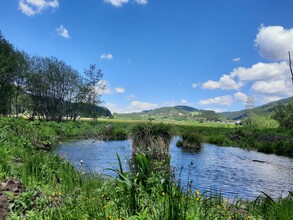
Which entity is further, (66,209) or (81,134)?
(81,134)

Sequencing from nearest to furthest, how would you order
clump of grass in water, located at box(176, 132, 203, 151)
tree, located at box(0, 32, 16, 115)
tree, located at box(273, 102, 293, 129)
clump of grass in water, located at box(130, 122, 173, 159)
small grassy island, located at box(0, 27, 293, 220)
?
small grassy island, located at box(0, 27, 293, 220) < clump of grass in water, located at box(130, 122, 173, 159) < clump of grass in water, located at box(176, 132, 203, 151) < tree, located at box(0, 32, 16, 115) < tree, located at box(273, 102, 293, 129)

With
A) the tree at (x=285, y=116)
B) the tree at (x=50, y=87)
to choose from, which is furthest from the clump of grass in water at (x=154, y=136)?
the tree at (x=285, y=116)

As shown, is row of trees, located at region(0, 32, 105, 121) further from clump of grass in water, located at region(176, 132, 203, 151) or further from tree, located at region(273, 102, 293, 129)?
tree, located at region(273, 102, 293, 129)

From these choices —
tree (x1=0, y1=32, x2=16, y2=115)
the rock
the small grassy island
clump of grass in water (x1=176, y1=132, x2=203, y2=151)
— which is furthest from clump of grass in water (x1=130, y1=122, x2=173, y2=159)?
tree (x1=0, y1=32, x2=16, y2=115)

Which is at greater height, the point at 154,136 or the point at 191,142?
the point at 154,136

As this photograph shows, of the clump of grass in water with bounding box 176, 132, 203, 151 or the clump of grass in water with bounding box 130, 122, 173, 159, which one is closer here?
the clump of grass in water with bounding box 130, 122, 173, 159

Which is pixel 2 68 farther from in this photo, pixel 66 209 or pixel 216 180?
pixel 66 209

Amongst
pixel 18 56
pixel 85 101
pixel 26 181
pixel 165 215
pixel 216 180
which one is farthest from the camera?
pixel 85 101

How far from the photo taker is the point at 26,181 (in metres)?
7.10

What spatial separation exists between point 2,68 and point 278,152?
37645 mm

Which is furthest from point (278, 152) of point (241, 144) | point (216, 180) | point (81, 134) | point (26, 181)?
point (26, 181)

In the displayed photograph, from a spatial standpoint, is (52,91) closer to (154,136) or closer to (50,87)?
(50,87)

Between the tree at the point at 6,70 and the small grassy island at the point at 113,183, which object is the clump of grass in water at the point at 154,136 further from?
the tree at the point at 6,70

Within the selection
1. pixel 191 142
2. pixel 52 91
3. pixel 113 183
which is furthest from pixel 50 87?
pixel 113 183
